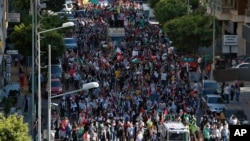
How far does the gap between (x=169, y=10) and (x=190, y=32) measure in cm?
1132

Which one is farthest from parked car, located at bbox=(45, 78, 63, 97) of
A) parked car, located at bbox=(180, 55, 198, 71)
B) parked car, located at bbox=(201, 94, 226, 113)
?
parked car, located at bbox=(180, 55, 198, 71)

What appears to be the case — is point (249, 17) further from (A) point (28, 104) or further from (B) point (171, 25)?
(A) point (28, 104)

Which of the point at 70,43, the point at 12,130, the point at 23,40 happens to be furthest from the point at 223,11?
the point at 12,130

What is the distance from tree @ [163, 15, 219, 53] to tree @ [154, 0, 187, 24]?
902 cm

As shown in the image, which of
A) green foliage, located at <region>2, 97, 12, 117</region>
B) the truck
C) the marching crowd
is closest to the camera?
the truck

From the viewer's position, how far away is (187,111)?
1796 inches

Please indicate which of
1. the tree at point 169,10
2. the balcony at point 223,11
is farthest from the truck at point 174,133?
the tree at point 169,10

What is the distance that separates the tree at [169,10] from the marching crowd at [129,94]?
1.53 meters

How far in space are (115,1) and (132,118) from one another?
70.7 meters

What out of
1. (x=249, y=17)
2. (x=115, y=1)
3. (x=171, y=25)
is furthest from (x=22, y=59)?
(x=115, y=1)

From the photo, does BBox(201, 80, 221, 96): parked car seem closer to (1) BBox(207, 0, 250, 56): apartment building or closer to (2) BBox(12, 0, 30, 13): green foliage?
(1) BBox(207, 0, 250, 56): apartment building

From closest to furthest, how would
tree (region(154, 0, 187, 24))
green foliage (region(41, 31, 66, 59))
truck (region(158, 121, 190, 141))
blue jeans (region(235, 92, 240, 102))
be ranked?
truck (region(158, 121, 190, 141)) → blue jeans (region(235, 92, 240, 102)) → green foliage (region(41, 31, 66, 59)) → tree (region(154, 0, 187, 24))

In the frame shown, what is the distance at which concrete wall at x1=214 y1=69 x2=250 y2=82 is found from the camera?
6156 centimetres

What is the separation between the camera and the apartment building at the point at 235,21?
68.1 metres
